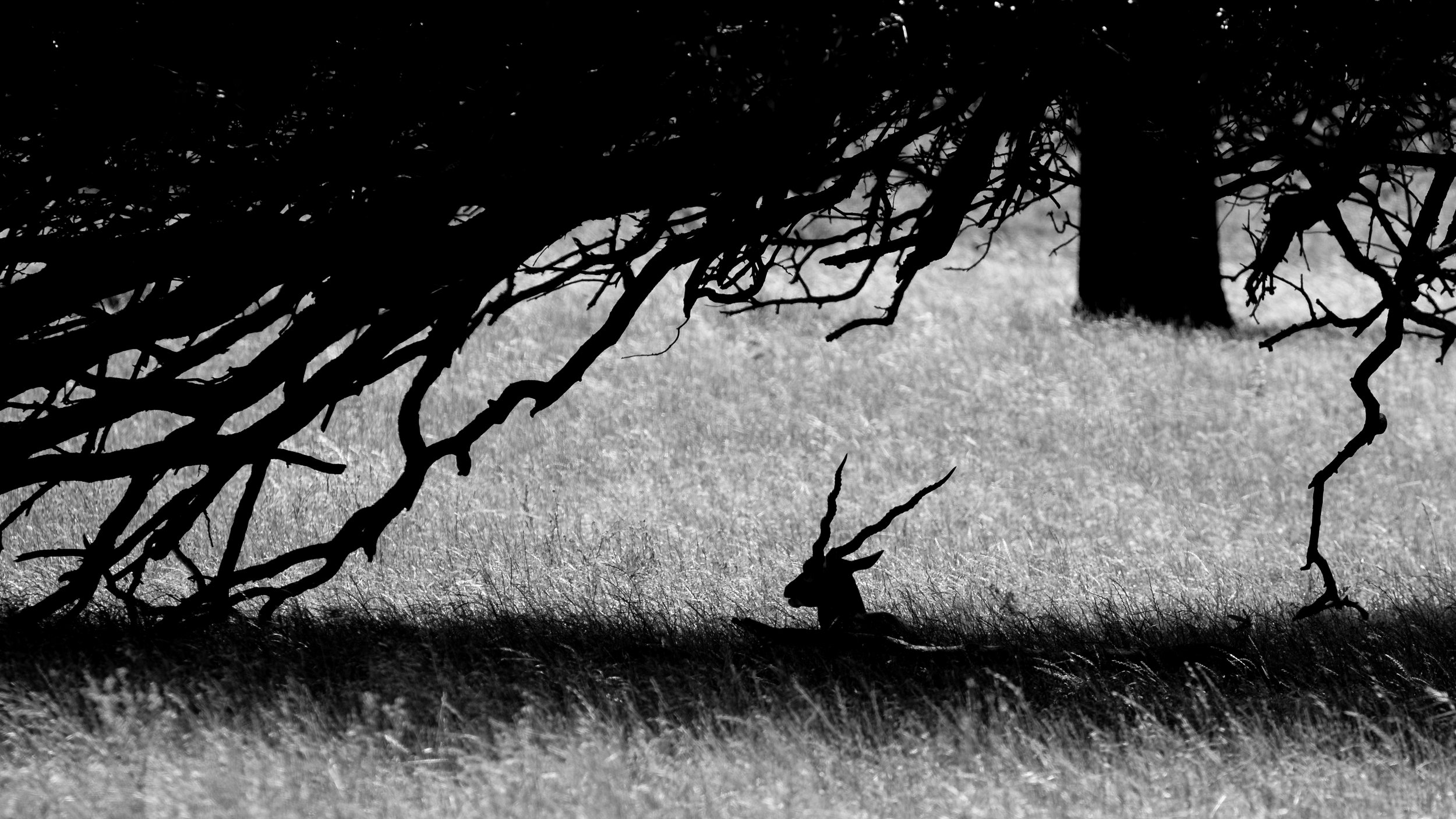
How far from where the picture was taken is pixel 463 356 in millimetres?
13828

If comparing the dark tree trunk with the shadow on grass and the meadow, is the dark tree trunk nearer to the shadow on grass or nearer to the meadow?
the meadow

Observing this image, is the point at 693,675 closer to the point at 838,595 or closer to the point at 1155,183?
the point at 838,595

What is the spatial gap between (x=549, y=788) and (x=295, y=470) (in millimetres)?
6975

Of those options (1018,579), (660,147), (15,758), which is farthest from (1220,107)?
(15,758)

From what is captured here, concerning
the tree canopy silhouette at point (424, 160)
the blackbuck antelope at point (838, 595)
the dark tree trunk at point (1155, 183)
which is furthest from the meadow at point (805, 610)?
the dark tree trunk at point (1155, 183)

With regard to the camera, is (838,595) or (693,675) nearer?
(693,675)

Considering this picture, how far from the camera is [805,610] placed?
735 centimetres

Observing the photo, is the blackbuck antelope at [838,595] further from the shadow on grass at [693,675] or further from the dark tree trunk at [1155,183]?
the dark tree trunk at [1155,183]

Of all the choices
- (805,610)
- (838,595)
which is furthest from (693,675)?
(805,610)

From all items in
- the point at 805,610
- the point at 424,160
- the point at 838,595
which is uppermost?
the point at 424,160

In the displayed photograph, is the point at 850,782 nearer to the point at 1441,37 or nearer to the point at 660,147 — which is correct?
the point at 660,147

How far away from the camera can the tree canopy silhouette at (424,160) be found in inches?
196

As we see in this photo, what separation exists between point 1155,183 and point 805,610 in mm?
2989

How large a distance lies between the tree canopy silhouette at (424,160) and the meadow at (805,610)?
91 centimetres
